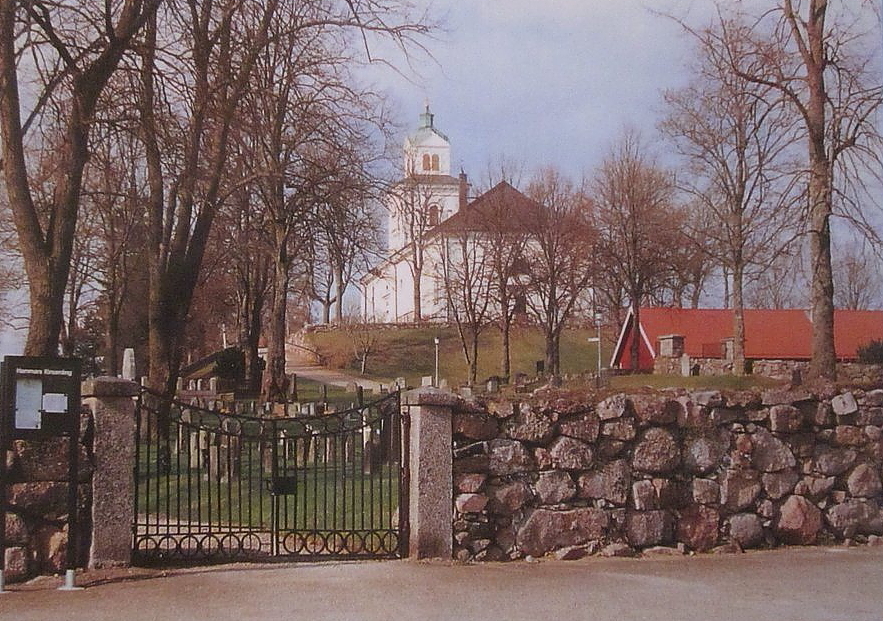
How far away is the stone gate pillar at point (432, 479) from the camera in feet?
31.0

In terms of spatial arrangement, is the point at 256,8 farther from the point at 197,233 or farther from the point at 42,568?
the point at 42,568

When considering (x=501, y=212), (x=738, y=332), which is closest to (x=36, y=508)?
(x=738, y=332)

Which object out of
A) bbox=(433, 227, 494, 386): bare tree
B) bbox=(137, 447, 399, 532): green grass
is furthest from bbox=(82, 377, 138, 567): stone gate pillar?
bbox=(433, 227, 494, 386): bare tree

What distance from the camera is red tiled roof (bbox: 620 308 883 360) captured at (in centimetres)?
5084

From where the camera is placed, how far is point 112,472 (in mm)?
8789

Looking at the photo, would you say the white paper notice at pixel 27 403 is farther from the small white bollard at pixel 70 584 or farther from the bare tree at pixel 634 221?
the bare tree at pixel 634 221

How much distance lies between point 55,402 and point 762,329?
4825 cm

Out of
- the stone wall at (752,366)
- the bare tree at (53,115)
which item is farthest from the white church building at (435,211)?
the bare tree at (53,115)

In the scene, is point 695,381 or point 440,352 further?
point 440,352

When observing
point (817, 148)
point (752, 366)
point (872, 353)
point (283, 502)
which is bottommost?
point (283, 502)

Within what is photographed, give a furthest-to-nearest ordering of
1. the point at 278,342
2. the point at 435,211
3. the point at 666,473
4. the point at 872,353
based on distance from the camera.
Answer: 1. the point at 435,211
2. the point at 872,353
3. the point at 278,342
4. the point at 666,473

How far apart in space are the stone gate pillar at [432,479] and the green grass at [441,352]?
159 ft

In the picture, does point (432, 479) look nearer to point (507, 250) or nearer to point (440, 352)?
point (507, 250)

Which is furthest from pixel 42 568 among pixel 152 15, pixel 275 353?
pixel 275 353
